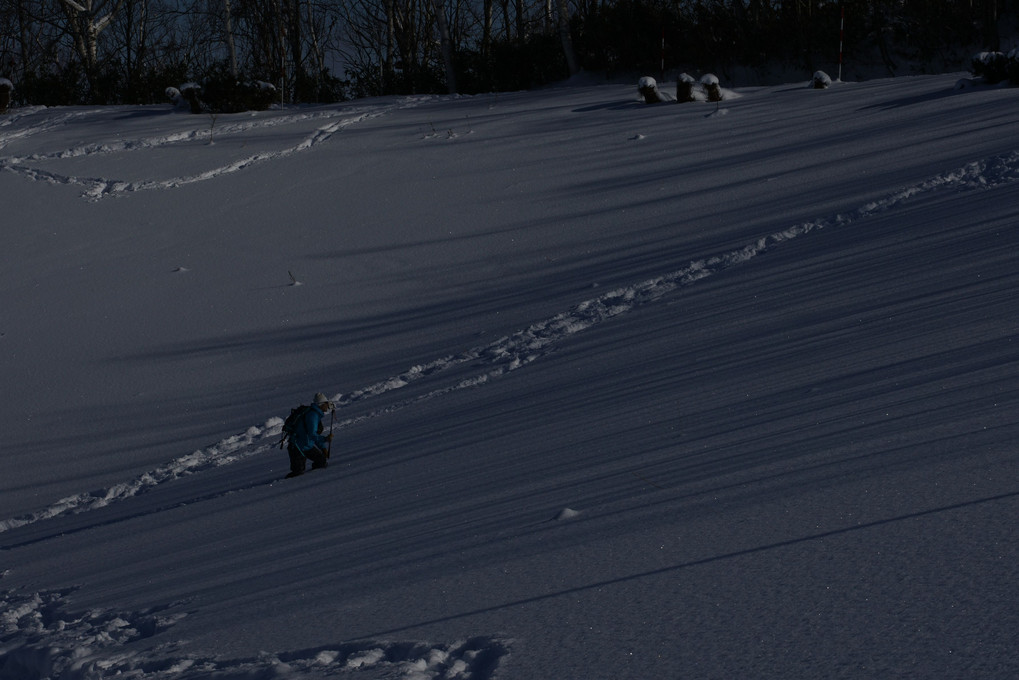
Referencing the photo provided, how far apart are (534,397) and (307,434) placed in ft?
5.31

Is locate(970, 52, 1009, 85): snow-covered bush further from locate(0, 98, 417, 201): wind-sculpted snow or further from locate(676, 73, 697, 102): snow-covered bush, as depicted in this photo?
locate(0, 98, 417, 201): wind-sculpted snow

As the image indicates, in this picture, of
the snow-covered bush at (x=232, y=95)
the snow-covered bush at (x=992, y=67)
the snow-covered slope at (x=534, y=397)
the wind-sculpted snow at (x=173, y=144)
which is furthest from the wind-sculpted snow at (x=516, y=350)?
the snow-covered bush at (x=232, y=95)

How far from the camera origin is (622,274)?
33.1 feet

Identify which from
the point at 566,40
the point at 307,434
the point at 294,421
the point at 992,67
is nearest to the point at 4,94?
the point at 566,40

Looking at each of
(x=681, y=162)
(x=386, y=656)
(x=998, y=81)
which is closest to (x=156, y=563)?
(x=386, y=656)

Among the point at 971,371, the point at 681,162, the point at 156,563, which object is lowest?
the point at 156,563

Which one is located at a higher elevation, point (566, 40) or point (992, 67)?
point (566, 40)

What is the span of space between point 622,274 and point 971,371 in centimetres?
483

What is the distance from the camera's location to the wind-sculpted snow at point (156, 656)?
363 centimetres

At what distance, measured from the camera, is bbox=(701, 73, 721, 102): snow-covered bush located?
16688mm

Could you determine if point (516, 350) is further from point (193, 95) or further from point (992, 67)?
point (193, 95)

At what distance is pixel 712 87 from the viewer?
54.9ft

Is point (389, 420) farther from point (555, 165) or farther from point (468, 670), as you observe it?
point (555, 165)

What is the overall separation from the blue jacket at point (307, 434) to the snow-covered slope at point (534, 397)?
33cm
